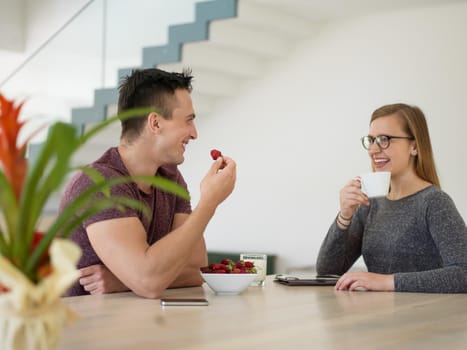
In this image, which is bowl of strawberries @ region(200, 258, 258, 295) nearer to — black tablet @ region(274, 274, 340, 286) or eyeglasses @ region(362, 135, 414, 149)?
black tablet @ region(274, 274, 340, 286)

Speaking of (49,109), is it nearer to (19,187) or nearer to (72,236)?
(72,236)

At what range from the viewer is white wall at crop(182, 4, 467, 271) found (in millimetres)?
4551

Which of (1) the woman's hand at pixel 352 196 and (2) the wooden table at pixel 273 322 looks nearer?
(2) the wooden table at pixel 273 322

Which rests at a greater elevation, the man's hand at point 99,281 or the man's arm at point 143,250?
the man's arm at point 143,250

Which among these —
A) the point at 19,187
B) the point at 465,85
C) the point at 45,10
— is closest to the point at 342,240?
the point at 19,187

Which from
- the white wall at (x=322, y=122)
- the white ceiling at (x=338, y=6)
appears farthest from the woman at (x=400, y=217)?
the white ceiling at (x=338, y=6)

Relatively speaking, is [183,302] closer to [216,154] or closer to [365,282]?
[216,154]

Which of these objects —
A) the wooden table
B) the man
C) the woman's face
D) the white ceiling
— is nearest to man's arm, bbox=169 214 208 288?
the man

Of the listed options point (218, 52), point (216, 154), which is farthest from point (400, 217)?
point (218, 52)

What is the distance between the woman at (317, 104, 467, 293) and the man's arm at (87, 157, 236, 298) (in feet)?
2.14

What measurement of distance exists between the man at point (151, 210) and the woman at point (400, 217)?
53 cm

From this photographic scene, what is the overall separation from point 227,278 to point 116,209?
1.13ft

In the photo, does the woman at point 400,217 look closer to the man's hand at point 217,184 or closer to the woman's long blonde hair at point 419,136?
the woman's long blonde hair at point 419,136

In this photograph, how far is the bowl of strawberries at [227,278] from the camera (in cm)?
195
